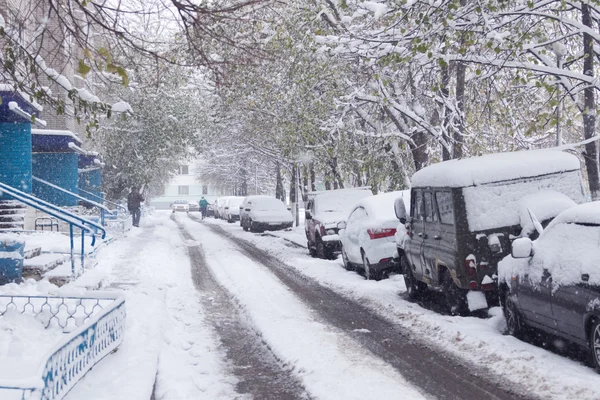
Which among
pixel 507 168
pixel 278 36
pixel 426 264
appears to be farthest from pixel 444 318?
pixel 278 36

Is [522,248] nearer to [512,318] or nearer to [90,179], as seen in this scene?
[512,318]

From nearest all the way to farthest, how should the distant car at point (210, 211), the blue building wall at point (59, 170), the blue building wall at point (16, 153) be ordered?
the blue building wall at point (16, 153) → the blue building wall at point (59, 170) → the distant car at point (210, 211)

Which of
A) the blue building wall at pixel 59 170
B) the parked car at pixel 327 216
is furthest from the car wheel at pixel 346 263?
the blue building wall at pixel 59 170

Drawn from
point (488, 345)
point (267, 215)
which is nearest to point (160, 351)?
point (488, 345)

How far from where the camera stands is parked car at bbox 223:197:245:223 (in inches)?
1912

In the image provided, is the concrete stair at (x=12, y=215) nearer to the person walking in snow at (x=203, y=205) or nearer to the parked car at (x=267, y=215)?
the parked car at (x=267, y=215)

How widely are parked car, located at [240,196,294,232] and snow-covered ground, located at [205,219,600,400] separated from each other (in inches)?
777

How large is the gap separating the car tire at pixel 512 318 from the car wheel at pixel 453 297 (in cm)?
107

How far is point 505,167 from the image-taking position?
9219mm

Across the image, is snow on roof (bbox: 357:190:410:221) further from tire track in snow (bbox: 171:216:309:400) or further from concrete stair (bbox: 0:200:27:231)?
concrete stair (bbox: 0:200:27:231)

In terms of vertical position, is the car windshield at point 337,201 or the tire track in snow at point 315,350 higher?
the car windshield at point 337,201

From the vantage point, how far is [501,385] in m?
6.22

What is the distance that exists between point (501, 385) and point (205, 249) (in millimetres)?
18005

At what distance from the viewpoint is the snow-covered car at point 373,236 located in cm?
1356
